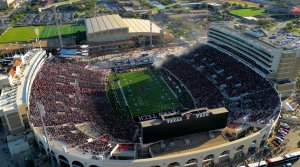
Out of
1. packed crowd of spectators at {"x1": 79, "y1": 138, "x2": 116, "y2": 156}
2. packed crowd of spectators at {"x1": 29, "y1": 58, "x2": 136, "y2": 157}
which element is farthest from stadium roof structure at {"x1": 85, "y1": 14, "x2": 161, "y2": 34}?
packed crowd of spectators at {"x1": 79, "y1": 138, "x2": 116, "y2": 156}

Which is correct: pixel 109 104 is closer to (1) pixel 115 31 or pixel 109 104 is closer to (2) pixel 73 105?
(2) pixel 73 105


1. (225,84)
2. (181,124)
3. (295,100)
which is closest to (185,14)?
(225,84)

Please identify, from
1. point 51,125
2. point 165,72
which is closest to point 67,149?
point 51,125

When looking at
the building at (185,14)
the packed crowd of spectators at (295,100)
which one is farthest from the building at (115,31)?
the packed crowd of spectators at (295,100)

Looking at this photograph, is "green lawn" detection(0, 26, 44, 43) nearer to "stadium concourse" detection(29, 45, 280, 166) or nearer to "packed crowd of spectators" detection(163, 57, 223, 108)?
"stadium concourse" detection(29, 45, 280, 166)

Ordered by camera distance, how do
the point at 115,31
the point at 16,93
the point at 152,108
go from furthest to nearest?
the point at 115,31
the point at 152,108
the point at 16,93

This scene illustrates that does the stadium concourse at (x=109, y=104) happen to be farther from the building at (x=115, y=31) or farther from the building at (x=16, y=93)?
the building at (x=115, y=31)
